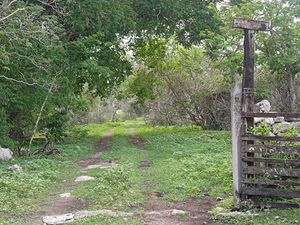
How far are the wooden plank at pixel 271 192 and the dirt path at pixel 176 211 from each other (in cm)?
86

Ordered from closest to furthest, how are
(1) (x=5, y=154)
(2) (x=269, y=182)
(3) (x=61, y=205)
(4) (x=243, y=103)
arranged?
(2) (x=269, y=182)
(4) (x=243, y=103)
(3) (x=61, y=205)
(1) (x=5, y=154)

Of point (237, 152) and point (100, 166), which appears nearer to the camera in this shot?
point (237, 152)

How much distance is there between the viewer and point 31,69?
1770 cm

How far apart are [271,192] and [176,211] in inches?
69.7

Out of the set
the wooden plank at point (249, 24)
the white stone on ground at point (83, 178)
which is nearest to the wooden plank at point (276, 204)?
the wooden plank at point (249, 24)

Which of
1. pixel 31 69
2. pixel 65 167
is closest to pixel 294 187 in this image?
pixel 65 167

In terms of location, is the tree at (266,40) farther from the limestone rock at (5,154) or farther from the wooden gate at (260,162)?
the wooden gate at (260,162)

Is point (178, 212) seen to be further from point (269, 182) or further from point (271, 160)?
point (271, 160)

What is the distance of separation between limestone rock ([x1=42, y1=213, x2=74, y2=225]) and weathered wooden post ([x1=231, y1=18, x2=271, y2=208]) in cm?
304

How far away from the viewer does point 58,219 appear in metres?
8.48

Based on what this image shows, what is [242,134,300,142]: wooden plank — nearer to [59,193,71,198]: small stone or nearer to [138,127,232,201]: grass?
[138,127,232,201]: grass

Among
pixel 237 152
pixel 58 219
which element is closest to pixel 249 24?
pixel 237 152

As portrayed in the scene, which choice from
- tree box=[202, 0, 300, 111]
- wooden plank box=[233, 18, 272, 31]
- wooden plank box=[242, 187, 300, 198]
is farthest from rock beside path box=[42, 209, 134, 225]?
tree box=[202, 0, 300, 111]

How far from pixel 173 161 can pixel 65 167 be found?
335 cm
